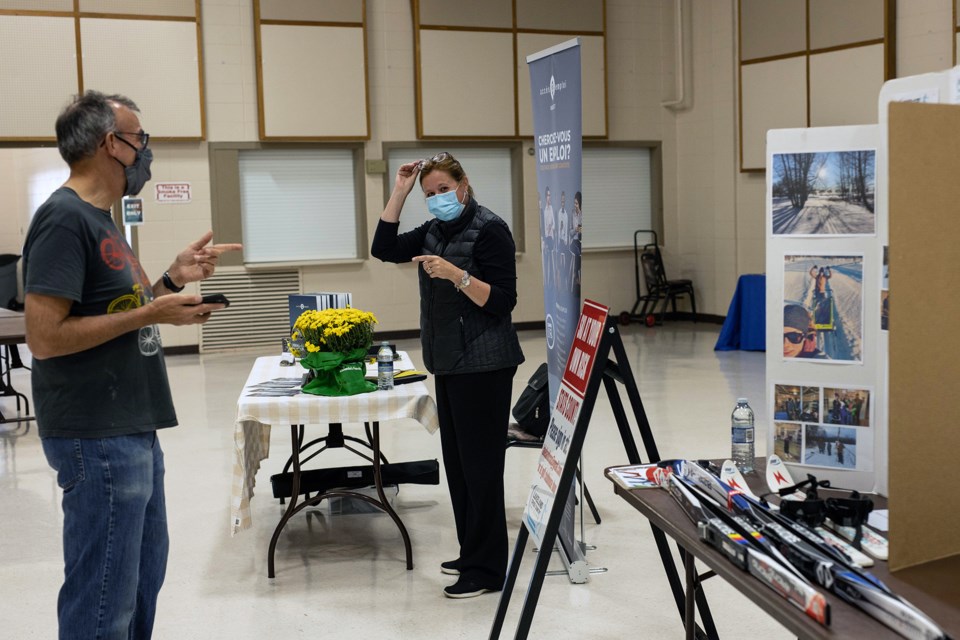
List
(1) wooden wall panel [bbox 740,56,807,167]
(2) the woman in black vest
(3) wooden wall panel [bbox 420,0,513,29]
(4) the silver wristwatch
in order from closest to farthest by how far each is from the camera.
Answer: (4) the silver wristwatch → (2) the woman in black vest → (1) wooden wall panel [bbox 740,56,807,167] → (3) wooden wall panel [bbox 420,0,513,29]

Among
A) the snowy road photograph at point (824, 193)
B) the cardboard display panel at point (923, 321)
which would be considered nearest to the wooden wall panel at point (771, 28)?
the snowy road photograph at point (824, 193)

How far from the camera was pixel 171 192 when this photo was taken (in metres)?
10.5

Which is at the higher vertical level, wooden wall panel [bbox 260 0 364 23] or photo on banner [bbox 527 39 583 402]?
wooden wall panel [bbox 260 0 364 23]

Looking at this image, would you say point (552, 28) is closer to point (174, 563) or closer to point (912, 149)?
point (174, 563)

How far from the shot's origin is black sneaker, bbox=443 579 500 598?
12.1 ft

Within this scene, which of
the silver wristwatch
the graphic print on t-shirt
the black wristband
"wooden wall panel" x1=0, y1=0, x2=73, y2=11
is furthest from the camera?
"wooden wall panel" x1=0, y1=0, x2=73, y2=11

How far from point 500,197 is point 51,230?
1003 centimetres

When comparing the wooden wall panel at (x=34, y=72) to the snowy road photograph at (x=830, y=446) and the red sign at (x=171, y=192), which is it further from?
the snowy road photograph at (x=830, y=446)

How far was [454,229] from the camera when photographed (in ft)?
12.1

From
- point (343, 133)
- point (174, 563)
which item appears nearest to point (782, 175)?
point (174, 563)

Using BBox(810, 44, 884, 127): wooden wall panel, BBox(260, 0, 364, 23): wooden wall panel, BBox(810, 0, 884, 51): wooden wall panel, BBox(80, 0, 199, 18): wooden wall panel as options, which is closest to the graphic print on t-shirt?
BBox(80, 0, 199, 18): wooden wall panel

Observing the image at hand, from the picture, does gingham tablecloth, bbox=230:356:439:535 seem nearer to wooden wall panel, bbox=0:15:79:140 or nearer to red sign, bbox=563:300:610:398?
red sign, bbox=563:300:610:398

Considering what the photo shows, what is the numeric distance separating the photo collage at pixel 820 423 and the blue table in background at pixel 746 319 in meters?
7.93

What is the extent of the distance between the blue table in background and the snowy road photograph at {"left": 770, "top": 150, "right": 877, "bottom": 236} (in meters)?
7.95
